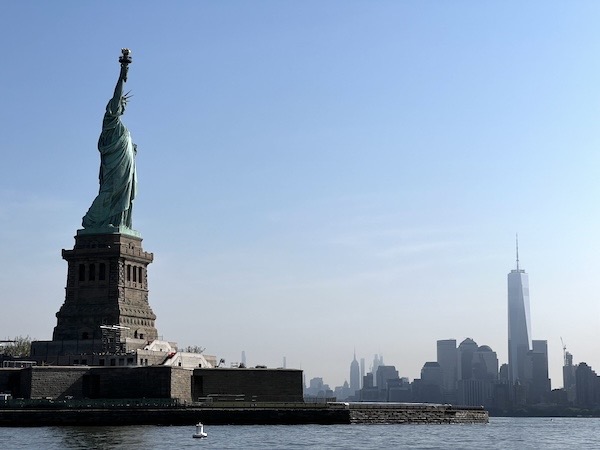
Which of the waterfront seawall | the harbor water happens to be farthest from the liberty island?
the harbor water

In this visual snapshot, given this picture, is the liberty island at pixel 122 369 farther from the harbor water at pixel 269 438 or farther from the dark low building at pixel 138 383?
the harbor water at pixel 269 438

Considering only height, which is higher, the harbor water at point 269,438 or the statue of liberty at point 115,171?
the statue of liberty at point 115,171

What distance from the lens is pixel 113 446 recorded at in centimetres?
7469

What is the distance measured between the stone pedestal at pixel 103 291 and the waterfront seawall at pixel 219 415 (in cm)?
1546

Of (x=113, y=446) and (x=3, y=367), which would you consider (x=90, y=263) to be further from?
(x=113, y=446)

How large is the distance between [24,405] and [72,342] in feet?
47.9

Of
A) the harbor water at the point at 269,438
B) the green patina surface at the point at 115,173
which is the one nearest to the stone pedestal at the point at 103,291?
the green patina surface at the point at 115,173

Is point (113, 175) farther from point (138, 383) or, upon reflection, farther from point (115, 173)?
point (138, 383)

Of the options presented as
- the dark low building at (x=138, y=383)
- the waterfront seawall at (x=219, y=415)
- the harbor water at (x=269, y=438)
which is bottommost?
the harbor water at (x=269, y=438)

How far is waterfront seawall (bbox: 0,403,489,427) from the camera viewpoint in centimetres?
9788

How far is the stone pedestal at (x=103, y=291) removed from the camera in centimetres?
11475

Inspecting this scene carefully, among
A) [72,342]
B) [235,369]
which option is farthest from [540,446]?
[72,342]

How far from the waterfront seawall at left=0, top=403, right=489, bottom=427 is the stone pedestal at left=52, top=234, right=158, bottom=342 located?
609 inches

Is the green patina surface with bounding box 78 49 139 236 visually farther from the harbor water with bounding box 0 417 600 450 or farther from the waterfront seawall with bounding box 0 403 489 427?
the harbor water with bounding box 0 417 600 450
